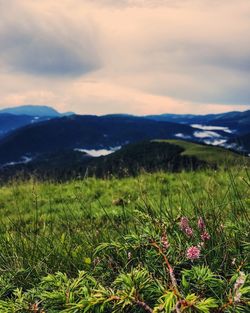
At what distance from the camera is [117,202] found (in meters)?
13.3

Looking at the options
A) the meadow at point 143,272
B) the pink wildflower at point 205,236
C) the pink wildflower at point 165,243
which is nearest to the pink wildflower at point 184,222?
the meadow at point 143,272

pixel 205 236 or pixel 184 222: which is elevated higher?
pixel 184 222

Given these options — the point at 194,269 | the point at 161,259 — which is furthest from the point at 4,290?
the point at 194,269

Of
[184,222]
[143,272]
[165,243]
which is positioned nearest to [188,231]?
[184,222]

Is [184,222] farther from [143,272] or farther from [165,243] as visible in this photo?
[143,272]

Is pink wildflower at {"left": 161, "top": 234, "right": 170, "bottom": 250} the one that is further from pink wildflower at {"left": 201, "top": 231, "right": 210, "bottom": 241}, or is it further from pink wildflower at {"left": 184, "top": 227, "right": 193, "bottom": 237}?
pink wildflower at {"left": 201, "top": 231, "right": 210, "bottom": 241}

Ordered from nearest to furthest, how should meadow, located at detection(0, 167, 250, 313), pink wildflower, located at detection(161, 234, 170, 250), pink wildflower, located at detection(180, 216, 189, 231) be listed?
meadow, located at detection(0, 167, 250, 313), pink wildflower, located at detection(161, 234, 170, 250), pink wildflower, located at detection(180, 216, 189, 231)

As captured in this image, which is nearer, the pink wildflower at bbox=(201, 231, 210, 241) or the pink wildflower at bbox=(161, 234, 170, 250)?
the pink wildflower at bbox=(161, 234, 170, 250)

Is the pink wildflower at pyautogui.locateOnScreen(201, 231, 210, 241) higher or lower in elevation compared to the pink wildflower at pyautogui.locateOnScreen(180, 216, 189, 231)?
lower

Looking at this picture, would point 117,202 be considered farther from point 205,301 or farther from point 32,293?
point 205,301

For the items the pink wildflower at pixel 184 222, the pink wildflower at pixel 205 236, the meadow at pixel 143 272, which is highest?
the pink wildflower at pixel 184 222

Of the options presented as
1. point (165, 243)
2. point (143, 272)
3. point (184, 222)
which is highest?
point (184, 222)

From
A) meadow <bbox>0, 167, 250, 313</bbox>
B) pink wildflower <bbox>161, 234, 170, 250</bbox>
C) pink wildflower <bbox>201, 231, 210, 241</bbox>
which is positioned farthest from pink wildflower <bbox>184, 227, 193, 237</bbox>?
pink wildflower <bbox>161, 234, 170, 250</bbox>

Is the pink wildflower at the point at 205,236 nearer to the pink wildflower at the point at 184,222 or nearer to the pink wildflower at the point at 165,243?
the pink wildflower at the point at 184,222
